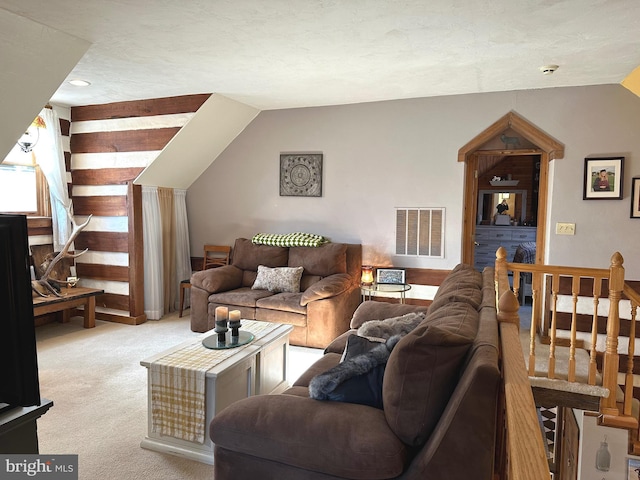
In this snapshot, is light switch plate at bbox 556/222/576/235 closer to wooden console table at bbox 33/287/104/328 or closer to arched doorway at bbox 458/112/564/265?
arched doorway at bbox 458/112/564/265

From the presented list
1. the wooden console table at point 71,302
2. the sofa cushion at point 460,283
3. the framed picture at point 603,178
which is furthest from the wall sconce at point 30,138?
the framed picture at point 603,178

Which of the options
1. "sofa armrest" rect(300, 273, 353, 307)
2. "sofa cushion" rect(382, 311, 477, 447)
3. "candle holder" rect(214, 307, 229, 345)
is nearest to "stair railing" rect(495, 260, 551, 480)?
"sofa cushion" rect(382, 311, 477, 447)

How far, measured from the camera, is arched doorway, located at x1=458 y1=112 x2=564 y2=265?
4.44 metres

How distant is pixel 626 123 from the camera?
13.5 ft

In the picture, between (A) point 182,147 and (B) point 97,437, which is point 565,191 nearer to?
(A) point 182,147

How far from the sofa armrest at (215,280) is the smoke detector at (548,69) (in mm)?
3780

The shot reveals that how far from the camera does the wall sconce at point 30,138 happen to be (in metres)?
4.23

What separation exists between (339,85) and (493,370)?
3553 millimetres

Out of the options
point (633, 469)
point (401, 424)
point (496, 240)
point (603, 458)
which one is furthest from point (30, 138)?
point (496, 240)

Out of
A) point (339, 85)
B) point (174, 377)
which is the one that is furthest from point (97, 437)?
point (339, 85)

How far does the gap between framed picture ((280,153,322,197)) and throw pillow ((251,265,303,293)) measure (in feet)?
3.45

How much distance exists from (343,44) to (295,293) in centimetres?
261

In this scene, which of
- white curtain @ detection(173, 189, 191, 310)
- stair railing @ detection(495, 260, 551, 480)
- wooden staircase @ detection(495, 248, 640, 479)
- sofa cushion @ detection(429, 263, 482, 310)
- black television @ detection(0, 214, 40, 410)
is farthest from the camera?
white curtain @ detection(173, 189, 191, 310)

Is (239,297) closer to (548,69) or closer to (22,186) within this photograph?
(22,186)
